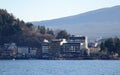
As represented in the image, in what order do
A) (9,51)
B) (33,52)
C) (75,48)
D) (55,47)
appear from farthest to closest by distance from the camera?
(55,47) → (33,52) → (9,51) → (75,48)

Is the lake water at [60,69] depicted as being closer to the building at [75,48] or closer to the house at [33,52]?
the building at [75,48]

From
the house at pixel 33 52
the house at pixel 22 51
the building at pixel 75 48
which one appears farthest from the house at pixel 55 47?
the house at pixel 22 51

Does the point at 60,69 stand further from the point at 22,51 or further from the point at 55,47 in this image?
the point at 22,51

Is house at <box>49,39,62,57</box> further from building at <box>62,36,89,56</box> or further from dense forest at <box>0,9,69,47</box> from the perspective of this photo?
dense forest at <box>0,9,69,47</box>

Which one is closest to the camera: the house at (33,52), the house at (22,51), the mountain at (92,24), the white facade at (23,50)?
the house at (33,52)

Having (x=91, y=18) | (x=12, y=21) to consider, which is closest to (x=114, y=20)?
(x=91, y=18)

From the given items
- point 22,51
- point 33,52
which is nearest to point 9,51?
point 22,51
